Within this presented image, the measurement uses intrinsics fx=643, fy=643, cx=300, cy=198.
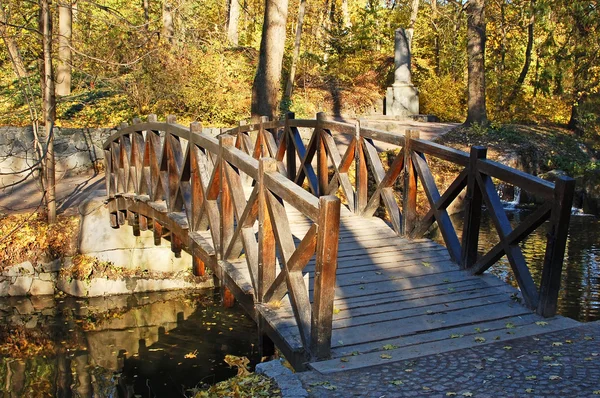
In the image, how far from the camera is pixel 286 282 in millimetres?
4535

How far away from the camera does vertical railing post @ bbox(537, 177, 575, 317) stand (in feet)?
15.1

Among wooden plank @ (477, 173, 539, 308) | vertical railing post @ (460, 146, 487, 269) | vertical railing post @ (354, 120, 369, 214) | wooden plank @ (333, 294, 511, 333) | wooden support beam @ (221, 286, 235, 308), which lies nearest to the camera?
wooden plank @ (333, 294, 511, 333)

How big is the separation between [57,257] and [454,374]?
8.57 metres

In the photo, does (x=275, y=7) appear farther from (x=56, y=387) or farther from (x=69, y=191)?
(x=56, y=387)

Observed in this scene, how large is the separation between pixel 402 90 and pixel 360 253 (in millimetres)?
16941

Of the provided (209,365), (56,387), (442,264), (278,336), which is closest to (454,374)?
(278,336)

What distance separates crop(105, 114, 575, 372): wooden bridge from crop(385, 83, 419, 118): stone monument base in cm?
1477

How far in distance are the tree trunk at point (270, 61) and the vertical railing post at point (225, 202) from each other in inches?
246

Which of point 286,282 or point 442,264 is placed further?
point 442,264

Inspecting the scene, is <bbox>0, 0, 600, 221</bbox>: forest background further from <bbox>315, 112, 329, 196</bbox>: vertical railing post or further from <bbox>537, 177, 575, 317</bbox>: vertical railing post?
<bbox>537, 177, 575, 317</bbox>: vertical railing post

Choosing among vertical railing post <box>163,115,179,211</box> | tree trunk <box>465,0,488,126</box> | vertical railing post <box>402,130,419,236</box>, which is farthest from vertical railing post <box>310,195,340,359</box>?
tree trunk <box>465,0,488,126</box>

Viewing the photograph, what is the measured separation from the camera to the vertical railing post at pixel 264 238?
4.86 meters

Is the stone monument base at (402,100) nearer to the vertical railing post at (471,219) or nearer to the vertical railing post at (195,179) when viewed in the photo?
the vertical railing post at (195,179)

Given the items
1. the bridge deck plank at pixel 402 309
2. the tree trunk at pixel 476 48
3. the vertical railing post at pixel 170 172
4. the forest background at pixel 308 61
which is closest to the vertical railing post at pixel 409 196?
the bridge deck plank at pixel 402 309
